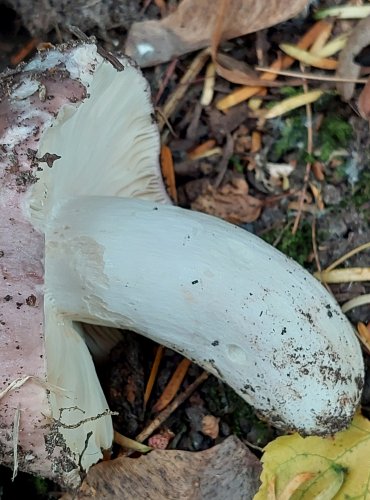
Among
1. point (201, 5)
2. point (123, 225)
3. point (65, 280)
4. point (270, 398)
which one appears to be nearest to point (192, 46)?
point (201, 5)

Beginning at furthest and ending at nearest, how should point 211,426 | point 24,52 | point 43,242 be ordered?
1. point 24,52
2. point 211,426
3. point 43,242

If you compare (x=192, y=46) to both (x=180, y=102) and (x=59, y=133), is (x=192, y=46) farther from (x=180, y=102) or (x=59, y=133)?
(x=59, y=133)

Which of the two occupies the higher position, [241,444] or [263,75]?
[263,75]

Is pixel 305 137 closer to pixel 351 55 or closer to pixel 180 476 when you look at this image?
pixel 351 55

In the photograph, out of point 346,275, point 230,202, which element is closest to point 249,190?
point 230,202

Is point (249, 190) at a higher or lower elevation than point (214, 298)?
lower

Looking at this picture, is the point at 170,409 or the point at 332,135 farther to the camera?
the point at 332,135

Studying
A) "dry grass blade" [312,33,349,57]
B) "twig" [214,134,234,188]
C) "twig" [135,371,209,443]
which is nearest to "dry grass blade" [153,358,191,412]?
"twig" [135,371,209,443]

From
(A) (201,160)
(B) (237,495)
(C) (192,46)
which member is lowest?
(B) (237,495)
